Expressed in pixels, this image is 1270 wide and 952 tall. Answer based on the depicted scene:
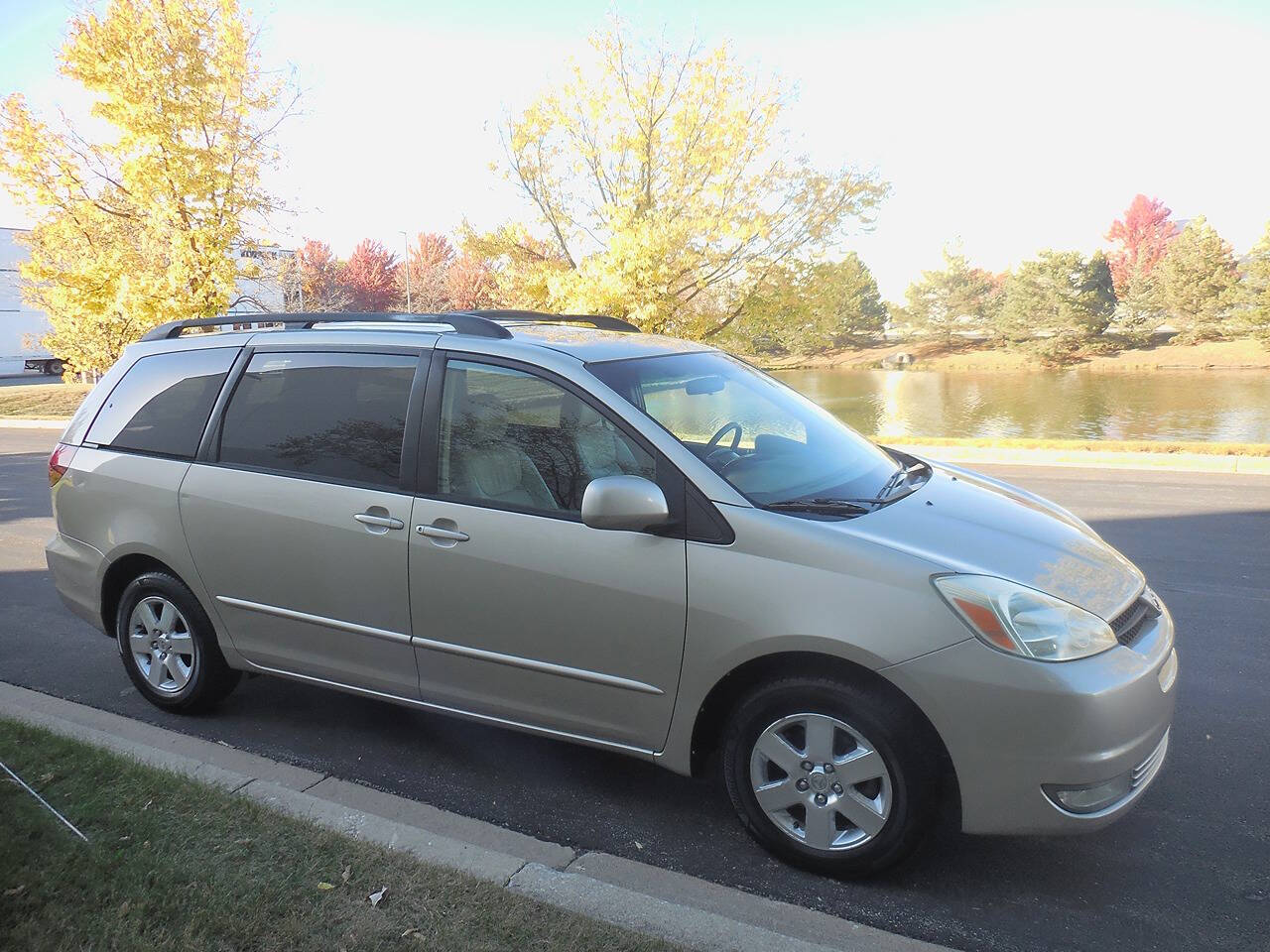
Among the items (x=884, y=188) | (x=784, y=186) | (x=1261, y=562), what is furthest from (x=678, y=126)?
(x=1261, y=562)

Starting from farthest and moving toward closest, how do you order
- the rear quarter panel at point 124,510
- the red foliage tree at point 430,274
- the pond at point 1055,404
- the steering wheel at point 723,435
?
the red foliage tree at point 430,274 < the pond at point 1055,404 < the rear quarter panel at point 124,510 < the steering wheel at point 723,435

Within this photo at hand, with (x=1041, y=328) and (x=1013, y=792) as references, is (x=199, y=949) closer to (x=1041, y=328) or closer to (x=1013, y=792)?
(x=1013, y=792)

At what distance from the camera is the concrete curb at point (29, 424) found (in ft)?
76.3

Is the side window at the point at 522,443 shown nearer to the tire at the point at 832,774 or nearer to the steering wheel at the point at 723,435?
the steering wheel at the point at 723,435

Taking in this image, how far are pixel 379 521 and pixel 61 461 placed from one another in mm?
2200

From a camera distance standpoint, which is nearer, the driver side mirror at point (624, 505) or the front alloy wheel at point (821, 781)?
the front alloy wheel at point (821, 781)

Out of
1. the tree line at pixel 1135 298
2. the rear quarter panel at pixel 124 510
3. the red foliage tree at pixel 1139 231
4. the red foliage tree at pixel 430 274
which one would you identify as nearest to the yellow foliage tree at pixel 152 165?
the rear quarter panel at pixel 124 510

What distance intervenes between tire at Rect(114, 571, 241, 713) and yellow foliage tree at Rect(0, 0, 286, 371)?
15.6 metres

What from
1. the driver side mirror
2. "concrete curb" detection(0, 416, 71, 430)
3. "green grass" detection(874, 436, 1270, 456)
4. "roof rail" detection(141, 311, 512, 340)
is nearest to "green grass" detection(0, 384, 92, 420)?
"concrete curb" detection(0, 416, 71, 430)

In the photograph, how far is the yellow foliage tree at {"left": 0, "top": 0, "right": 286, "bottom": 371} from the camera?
17.5 meters

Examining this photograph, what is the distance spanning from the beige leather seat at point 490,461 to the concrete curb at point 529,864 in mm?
1160

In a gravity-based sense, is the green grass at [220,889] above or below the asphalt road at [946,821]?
above

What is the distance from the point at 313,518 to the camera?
3.92 meters

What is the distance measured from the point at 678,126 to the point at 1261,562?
48.3ft
